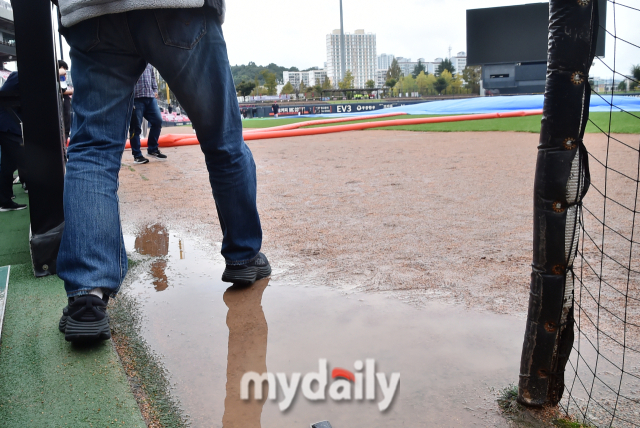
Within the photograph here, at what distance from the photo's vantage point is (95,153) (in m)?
1.94

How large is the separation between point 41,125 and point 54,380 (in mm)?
1597

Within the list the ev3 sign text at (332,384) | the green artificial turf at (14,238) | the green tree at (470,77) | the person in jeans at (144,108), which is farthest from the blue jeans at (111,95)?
the green tree at (470,77)

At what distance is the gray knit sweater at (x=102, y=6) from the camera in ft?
5.86

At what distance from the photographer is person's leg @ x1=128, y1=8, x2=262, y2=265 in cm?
188

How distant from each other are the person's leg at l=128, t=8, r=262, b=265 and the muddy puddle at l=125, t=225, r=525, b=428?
0.32m

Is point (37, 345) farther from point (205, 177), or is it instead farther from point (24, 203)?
point (205, 177)

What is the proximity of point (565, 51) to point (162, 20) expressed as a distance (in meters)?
1.30

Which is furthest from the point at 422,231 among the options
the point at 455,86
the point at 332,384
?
the point at 455,86

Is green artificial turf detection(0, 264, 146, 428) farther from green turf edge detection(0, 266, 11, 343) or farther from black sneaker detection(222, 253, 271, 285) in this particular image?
black sneaker detection(222, 253, 271, 285)

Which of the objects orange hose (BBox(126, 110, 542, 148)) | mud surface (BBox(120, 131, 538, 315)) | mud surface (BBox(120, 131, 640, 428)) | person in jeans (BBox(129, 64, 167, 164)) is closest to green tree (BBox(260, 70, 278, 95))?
orange hose (BBox(126, 110, 542, 148))

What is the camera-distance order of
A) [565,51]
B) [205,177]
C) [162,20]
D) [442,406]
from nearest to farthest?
[565,51], [442,406], [162,20], [205,177]

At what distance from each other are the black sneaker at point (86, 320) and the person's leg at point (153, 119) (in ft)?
22.8

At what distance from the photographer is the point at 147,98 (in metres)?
8.22

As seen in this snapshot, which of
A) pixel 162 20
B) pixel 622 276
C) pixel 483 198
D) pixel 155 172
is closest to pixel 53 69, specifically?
pixel 162 20
